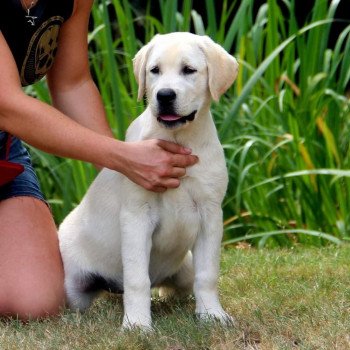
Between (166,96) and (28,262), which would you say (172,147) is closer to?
(166,96)

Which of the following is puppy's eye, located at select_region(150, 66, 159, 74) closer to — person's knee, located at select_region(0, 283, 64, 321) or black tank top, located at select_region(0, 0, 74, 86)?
black tank top, located at select_region(0, 0, 74, 86)

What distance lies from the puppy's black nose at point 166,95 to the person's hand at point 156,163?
0.79ft

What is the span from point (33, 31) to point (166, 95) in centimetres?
76

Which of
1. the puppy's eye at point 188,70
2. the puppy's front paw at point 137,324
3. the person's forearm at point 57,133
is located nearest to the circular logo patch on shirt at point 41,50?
the person's forearm at point 57,133

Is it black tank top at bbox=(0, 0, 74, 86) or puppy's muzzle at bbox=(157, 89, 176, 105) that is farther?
black tank top at bbox=(0, 0, 74, 86)

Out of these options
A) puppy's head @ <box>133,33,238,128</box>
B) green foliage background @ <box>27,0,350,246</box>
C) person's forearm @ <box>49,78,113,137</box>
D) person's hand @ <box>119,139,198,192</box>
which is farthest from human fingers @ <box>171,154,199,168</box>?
green foliage background @ <box>27,0,350,246</box>

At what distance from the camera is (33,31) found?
347 cm

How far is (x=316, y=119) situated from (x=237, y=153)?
1.46ft

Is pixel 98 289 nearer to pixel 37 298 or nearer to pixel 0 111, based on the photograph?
pixel 37 298

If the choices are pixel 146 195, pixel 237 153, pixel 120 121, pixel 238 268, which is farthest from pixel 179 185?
pixel 237 153

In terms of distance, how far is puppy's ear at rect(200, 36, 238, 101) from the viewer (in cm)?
308

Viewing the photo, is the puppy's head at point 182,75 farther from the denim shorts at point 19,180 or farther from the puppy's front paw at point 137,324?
the denim shorts at point 19,180

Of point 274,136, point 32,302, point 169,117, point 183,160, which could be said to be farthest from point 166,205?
point 274,136

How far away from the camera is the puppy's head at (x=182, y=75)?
3000 millimetres
